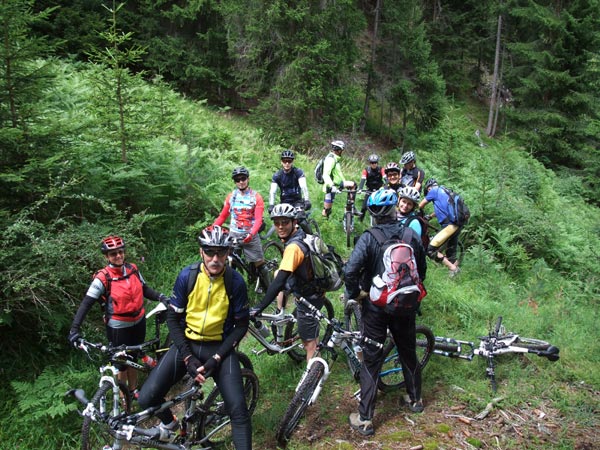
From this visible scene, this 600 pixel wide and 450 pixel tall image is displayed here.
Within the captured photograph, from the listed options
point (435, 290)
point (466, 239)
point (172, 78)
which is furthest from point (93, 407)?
point (172, 78)

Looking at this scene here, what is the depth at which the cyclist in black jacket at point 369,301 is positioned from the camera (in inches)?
A: 194

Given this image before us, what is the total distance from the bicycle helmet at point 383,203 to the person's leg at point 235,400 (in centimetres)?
228

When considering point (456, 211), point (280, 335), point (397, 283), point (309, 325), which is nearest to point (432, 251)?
point (456, 211)

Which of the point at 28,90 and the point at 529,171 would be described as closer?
the point at 28,90

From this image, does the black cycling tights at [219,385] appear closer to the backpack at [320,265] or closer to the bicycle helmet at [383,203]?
the backpack at [320,265]

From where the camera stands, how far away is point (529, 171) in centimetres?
1542

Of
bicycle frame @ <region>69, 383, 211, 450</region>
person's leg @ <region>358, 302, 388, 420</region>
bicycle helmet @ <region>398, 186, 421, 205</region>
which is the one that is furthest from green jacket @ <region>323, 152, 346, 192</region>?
bicycle frame @ <region>69, 383, 211, 450</region>

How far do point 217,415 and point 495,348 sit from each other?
3.90 meters

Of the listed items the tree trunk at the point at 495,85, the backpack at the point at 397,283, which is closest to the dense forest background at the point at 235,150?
the backpack at the point at 397,283

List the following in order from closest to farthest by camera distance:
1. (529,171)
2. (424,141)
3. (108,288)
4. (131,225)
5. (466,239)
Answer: (108,288)
(131,225)
(466,239)
(529,171)
(424,141)

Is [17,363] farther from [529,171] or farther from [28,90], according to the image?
[529,171]

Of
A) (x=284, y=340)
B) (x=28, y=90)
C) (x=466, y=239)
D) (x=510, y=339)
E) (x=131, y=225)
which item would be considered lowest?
(x=466, y=239)

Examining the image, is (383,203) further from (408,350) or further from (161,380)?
(161,380)

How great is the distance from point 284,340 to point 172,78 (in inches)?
868
